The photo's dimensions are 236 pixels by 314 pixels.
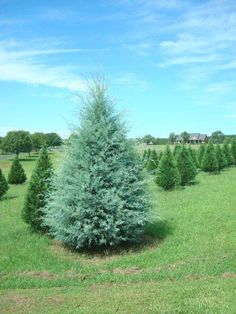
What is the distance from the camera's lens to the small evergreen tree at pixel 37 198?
1134 cm

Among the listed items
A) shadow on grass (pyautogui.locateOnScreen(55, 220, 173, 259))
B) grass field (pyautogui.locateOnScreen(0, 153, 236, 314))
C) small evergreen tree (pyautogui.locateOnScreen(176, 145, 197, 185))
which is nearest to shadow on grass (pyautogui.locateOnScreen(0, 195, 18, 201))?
grass field (pyautogui.locateOnScreen(0, 153, 236, 314))

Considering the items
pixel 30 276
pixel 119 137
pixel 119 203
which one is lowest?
pixel 30 276

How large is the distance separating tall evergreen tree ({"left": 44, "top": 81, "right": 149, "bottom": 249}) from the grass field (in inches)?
18.2

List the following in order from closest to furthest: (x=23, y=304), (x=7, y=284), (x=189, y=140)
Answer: (x=23, y=304)
(x=7, y=284)
(x=189, y=140)

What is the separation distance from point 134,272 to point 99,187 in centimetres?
213

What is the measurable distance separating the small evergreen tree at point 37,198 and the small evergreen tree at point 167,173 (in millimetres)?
9759

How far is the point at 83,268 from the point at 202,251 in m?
2.53

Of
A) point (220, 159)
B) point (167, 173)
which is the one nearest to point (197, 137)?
point (220, 159)

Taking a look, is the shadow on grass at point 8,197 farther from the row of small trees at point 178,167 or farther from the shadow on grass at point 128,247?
the shadow on grass at point 128,247

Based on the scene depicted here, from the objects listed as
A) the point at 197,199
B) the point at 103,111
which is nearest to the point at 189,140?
the point at 197,199

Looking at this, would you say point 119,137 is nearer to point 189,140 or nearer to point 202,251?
point 202,251

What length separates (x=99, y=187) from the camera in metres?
9.73

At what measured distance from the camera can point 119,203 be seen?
9539 mm

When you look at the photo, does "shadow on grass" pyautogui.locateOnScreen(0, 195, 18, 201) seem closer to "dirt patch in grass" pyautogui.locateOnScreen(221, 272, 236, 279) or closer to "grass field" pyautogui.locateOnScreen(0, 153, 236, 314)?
"grass field" pyautogui.locateOnScreen(0, 153, 236, 314)
